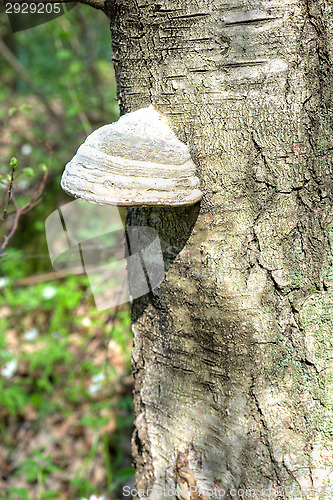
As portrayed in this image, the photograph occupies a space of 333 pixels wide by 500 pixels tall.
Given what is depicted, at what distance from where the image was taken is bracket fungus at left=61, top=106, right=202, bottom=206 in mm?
1190

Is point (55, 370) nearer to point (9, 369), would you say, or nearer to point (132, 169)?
point (9, 369)

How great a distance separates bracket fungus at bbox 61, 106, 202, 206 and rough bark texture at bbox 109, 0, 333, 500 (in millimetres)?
93

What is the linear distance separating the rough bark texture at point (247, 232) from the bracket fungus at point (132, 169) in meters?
0.09

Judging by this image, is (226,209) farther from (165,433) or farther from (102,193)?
(165,433)

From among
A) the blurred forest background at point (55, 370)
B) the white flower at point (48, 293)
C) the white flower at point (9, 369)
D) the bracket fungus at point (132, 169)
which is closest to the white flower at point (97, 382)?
the blurred forest background at point (55, 370)

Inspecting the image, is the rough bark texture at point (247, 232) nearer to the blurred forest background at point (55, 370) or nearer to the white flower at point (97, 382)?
the blurred forest background at point (55, 370)

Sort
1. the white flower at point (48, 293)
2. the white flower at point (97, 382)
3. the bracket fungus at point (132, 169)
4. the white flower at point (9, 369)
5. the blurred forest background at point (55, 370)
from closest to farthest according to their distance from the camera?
the bracket fungus at point (132, 169)
the blurred forest background at point (55, 370)
the white flower at point (97, 382)
the white flower at point (9, 369)
the white flower at point (48, 293)

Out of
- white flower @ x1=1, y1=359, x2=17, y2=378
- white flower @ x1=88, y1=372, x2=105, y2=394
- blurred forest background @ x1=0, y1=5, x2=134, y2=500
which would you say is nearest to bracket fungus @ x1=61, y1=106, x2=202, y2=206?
blurred forest background @ x1=0, y1=5, x2=134, y2=500

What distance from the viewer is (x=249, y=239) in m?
1.35

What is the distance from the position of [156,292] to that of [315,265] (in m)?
0.56

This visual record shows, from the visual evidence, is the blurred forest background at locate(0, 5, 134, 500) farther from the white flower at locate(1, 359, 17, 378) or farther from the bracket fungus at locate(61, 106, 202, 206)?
the bracket fungus at locate(61, 106, 202, 206)

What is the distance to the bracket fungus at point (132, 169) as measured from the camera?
3.91 feet

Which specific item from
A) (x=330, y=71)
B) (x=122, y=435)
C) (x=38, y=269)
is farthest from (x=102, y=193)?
(x=38, y=269)

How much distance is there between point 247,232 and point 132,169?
0.42 meters
